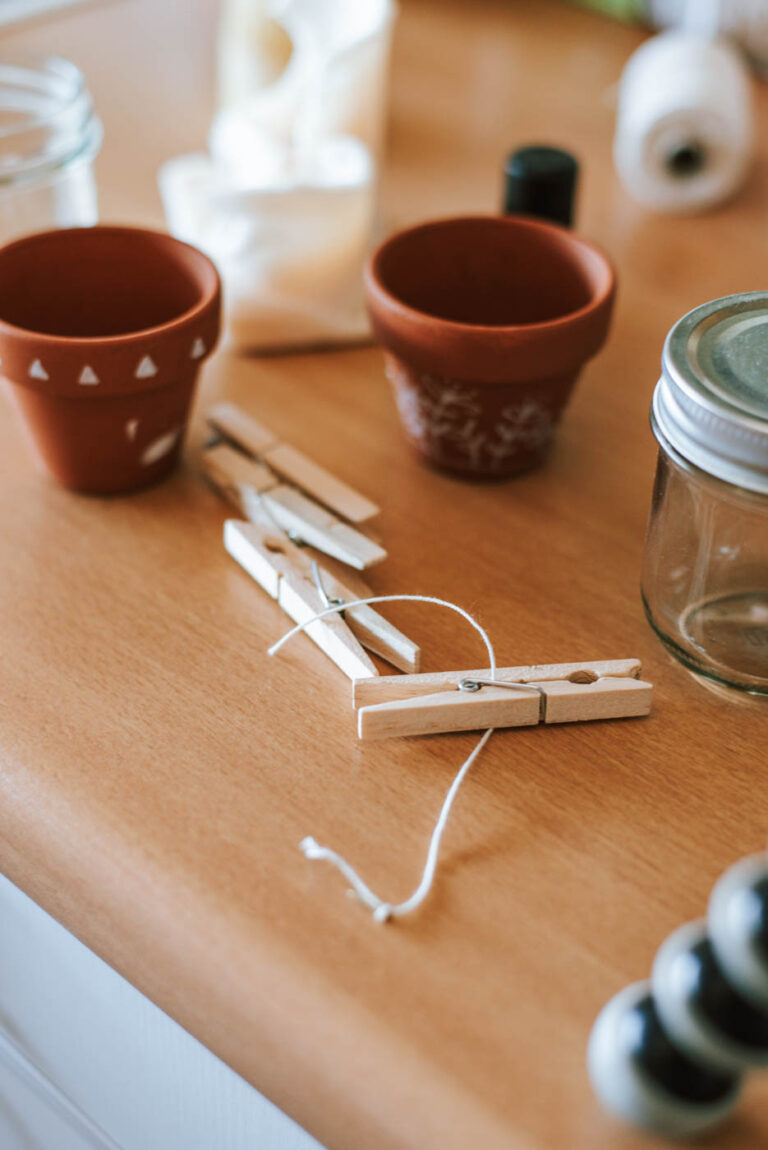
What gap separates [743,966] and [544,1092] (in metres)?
0.09

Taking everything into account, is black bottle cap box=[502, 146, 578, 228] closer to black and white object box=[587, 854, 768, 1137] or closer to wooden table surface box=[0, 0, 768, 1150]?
wooden table surface box=[0, 0, 768, 1150]

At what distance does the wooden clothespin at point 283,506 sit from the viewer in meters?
0.54

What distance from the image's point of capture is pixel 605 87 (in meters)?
1.04

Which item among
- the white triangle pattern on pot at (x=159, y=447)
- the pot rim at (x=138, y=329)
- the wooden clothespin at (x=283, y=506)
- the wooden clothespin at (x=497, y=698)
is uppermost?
the pot rim at (x=138, y=329)

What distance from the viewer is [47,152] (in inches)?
28.0

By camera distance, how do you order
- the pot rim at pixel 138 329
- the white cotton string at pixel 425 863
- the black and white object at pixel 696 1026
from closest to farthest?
1. the black and white object at pixel 696 1026
2. the white cotton string at pixel 425 863
3. the pot rim at pixel 138 329

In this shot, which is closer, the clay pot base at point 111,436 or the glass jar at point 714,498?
the glass jar at point 714,498

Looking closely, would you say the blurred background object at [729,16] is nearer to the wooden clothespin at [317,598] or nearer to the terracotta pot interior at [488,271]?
the terracotta pot interior at [488,271]

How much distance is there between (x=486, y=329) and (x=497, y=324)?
0.37 ft

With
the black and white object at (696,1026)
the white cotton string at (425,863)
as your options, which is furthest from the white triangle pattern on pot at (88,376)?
the black and white object at (696,1026)

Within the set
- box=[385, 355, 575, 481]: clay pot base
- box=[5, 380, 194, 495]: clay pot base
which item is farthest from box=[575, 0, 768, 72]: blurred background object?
box=[5, 380, 194, 495]: clay pot base

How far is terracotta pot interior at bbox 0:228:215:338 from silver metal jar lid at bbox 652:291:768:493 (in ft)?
0.81

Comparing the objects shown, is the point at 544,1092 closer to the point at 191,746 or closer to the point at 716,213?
the point at 191,746

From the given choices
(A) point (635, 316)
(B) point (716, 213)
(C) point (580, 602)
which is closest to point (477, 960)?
(C) point (580, 602)
